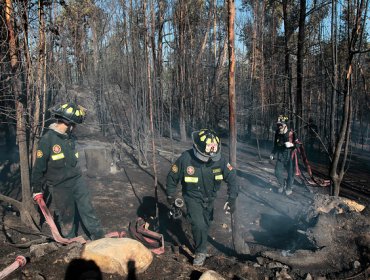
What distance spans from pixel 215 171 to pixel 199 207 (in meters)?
0.54

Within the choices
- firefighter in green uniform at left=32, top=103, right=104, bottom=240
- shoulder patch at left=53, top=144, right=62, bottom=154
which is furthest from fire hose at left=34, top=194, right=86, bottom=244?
shoulder patch at left=53, top=144, right=62, bottom=154

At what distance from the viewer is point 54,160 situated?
4.72 metres

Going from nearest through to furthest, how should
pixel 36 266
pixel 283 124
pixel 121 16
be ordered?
pixel 36 266 → pixel 283 124 → pixel 121 16

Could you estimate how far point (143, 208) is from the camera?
7.12 metres

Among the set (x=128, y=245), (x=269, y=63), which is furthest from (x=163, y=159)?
(x=269, y=63)

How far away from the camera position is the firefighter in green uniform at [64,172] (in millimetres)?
4625

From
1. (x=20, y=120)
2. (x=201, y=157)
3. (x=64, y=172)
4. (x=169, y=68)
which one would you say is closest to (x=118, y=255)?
(x=201, y=157)

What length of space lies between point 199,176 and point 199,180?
6cm

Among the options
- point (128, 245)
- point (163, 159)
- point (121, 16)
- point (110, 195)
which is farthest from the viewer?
point (163, 159)

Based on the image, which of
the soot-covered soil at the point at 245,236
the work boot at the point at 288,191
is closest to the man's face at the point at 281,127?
the work boot at the point at 288,191

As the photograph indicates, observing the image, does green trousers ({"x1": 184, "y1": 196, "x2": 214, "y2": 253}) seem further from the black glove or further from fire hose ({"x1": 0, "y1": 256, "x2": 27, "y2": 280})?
fire hose ({"x1": 0, "y1": 256, "x2": 27, "y2": 280})

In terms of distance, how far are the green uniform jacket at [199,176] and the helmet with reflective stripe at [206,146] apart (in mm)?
135

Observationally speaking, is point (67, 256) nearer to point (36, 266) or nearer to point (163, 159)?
point (36, 266)

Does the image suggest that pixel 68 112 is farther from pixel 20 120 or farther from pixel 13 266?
pixel 13 266
